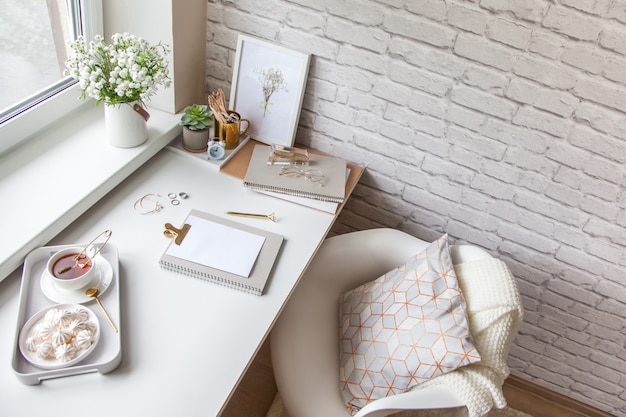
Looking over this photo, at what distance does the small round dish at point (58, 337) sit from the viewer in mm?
1010

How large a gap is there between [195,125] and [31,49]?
48cm

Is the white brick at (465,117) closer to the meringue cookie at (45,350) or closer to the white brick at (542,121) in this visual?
the white brick at (542,121)

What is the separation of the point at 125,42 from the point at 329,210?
2.38ft

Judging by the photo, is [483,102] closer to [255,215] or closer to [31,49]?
[255,215]

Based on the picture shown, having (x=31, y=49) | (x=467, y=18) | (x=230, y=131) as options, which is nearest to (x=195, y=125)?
(x=230, y=131)

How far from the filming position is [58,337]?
3.36 feet

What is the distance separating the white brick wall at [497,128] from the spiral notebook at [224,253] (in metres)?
0.52

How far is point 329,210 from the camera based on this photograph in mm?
1504

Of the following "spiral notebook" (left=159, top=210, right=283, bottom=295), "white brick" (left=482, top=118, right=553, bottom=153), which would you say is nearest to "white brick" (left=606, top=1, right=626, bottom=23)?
"white brick" (left=482, top=118, right=553, bottom=153)

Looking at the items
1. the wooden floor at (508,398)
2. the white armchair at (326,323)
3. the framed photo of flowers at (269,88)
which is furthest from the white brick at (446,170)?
the wooden floor at (508,398)

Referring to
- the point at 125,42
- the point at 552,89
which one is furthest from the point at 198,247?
the point at 552,89

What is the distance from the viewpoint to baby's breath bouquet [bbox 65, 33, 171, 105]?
131 cm

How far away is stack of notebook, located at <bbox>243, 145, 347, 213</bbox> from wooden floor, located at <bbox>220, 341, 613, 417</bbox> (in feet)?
2.40

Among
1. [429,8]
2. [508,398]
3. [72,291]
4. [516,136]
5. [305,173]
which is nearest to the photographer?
[72,291]
